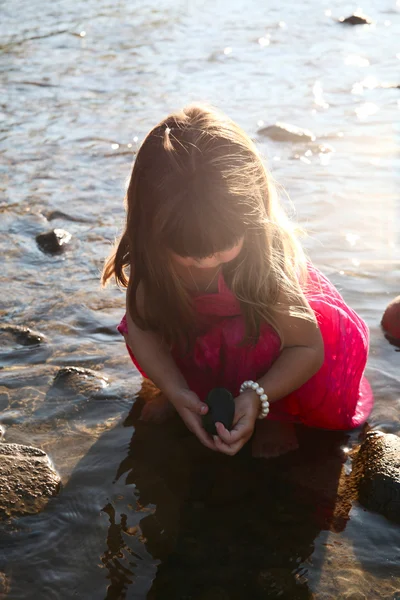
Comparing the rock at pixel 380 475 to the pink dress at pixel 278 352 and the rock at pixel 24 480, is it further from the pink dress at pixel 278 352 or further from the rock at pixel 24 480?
the rock at pixel 24 480

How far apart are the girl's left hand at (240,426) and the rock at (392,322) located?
1144mm

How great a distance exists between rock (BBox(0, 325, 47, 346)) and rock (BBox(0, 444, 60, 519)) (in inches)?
34.7

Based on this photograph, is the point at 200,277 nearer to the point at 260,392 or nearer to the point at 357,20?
the point at 260,392

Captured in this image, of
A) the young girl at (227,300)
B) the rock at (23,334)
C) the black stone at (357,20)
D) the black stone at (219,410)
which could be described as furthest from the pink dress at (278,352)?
the black stone at (357,20)

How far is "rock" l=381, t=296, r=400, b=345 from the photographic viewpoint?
147 inches

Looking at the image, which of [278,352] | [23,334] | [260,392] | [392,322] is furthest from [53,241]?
[260,392]

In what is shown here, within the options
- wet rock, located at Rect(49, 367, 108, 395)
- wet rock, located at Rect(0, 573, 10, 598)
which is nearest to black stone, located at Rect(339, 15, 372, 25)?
wet rock, located at Rect(49, 367, 108, 395)

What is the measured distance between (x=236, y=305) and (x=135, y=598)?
1.03m

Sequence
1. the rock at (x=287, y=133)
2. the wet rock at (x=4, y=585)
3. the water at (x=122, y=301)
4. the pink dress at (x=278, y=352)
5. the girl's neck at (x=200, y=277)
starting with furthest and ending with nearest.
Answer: the rock at (x=287, y=133) < the pink dress at (x=278, y=352) < the girl's neck at (x=200, y=277) < the water at (x=122, y=301) < the wet rock at (x=4, y=585)

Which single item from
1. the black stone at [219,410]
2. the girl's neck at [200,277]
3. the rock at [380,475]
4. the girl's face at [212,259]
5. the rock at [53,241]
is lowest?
the rock at [53,241]

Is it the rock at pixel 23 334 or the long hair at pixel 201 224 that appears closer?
the long hair at pixel 201 224

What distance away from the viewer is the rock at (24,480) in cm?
268

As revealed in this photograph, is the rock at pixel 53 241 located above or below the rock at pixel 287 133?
above

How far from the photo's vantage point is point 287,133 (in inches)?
257
